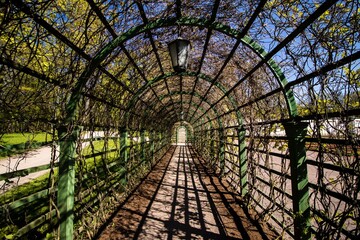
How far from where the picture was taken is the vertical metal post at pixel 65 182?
7.36ft

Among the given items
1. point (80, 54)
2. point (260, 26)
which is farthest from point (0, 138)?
point (260, 26)

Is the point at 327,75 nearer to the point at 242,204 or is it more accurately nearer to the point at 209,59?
the point at 209,59

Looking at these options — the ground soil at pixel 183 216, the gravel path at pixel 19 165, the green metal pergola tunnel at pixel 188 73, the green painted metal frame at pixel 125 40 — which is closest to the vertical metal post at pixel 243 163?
the green metal pergola tunnel at pixel 188 73

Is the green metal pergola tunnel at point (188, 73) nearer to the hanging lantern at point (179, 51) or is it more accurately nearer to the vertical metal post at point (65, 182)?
the vertical metal post at point (65, 182)

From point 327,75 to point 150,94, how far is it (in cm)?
526

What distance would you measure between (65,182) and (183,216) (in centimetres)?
200

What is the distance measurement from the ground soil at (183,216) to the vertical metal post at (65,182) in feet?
2.34

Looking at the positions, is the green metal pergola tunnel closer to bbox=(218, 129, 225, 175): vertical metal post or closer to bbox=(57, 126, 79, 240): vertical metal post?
bbox=(57, 126, 79, 240): vertical metal post

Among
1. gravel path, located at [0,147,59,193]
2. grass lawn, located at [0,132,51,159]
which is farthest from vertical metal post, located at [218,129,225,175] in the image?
grass lawn, located at [0,132,51,159]

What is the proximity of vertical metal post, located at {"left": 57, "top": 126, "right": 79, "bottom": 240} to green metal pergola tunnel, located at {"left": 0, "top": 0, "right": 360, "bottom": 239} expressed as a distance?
1 centimetres

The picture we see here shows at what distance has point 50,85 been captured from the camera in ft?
6.90

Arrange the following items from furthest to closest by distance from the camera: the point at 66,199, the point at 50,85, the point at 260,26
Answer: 1. the point at 260,26
2. the point at 66,199
3. the point at 50,85

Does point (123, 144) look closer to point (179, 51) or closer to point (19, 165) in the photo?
point (179, 51)

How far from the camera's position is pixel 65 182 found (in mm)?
2281
